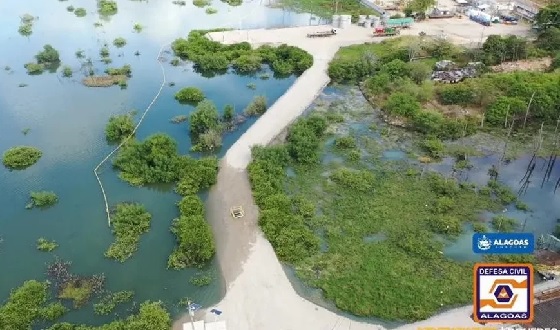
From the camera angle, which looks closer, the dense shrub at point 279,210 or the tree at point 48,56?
the dense shrub at point 279,210

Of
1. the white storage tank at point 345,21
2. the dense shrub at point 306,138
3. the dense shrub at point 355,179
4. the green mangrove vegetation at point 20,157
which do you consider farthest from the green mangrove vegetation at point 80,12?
the dense shrub at point 355,179

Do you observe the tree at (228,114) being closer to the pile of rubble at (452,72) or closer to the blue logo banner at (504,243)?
the pile of rubble at (452,72)

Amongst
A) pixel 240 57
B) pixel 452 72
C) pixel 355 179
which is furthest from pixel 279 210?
pixel 452 72

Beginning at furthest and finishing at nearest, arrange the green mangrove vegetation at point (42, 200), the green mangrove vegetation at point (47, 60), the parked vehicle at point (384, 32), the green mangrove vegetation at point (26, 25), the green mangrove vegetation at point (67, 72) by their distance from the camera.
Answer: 1. the green mangrove vegetation at point (26, 25)
2. the parked vehicle at point (384, 32)
3. the green mangrove vegetation at point (47, 60)
4. the green mangrove vegetation at point (67, 72)
5. the green mangrove vegetation at point (42, 200)

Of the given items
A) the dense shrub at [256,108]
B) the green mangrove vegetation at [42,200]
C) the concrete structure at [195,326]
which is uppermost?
the dense shrub at [256,108]

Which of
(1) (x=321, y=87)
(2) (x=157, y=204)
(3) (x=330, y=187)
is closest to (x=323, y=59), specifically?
(1) (x=321, y=87)

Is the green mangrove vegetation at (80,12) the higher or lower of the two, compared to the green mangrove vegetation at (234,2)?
lower
